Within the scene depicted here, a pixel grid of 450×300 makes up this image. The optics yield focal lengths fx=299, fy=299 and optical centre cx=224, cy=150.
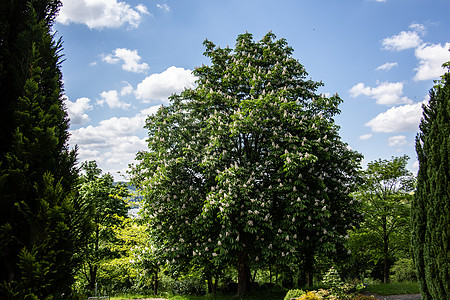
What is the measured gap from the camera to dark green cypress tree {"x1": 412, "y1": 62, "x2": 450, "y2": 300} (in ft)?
17.2

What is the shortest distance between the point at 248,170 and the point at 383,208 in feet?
45.8

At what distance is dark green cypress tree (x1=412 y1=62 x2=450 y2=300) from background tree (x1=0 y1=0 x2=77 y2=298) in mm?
6130

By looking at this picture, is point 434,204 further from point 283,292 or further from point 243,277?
A: point 283,292

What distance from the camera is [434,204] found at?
17.8 ft

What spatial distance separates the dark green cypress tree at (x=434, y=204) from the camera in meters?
5.25

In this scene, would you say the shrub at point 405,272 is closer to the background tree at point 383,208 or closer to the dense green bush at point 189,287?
the background tree at point 383,208

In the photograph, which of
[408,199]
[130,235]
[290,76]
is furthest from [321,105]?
[130,235]

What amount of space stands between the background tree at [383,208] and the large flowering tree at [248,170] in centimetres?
802

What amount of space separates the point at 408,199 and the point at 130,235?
19.7 metres

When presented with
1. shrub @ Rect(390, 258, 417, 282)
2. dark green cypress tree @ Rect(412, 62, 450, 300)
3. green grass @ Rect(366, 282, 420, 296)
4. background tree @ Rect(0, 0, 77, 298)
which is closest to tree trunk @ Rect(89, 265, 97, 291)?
green grass @ Rect(366, 282, 420, 296)

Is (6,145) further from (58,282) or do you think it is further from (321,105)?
(321,105)

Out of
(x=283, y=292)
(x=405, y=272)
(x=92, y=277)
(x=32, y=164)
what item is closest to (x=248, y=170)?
(x=283, y=292)

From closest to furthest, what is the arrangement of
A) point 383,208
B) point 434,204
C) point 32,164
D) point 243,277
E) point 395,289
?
1. point 32,164
2. point 434,204
3. point 243,277
4. point 395,289
5. point 383,208

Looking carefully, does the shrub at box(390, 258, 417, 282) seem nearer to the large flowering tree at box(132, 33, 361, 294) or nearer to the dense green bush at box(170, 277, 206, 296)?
the large flowering tree at box(132, 33, 361, 294)
